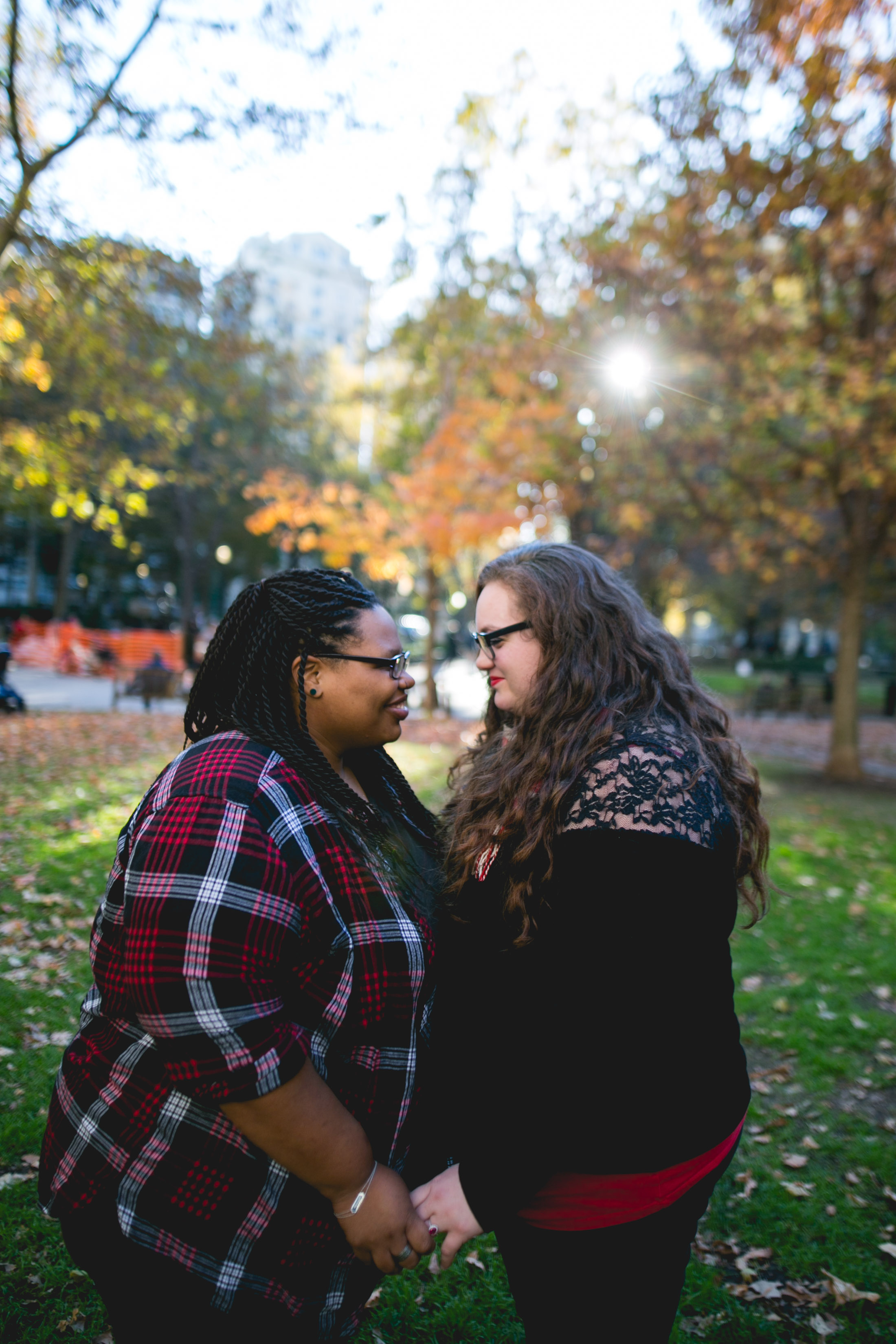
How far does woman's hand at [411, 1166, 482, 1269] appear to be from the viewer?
1.53 meters

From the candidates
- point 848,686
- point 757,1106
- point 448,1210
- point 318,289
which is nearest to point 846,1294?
point 757,1106

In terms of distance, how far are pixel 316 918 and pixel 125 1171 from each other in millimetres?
598

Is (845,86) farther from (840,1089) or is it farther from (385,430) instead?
(385,430)

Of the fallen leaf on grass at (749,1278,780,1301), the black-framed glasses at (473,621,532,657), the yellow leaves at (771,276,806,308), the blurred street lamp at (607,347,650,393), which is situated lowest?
the fallen leaf on grass at (749,1278,780,1301)

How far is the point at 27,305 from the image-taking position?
10.5m

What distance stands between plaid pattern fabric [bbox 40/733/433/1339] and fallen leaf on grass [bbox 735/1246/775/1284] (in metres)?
→ 2.18

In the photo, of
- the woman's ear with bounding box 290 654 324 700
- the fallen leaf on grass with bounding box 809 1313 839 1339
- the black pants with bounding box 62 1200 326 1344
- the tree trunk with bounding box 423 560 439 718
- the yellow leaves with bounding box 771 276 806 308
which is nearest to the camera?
the black pants with bounding box 62 1200 326 1344

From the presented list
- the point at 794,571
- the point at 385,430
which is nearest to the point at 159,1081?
the point at 385,430

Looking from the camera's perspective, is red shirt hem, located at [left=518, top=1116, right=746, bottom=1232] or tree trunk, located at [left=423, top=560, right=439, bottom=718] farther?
tree trunk, located at [left=423, top=560, right=439, bottom=718]

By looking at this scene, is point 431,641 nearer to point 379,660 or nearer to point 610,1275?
point 379,660

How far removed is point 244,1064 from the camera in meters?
1.30

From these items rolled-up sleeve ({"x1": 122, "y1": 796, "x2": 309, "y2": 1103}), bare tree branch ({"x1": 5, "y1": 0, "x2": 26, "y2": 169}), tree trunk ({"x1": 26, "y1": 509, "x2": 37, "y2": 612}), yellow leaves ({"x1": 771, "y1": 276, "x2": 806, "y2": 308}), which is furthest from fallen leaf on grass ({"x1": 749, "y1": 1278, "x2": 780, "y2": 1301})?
tree trunk ({"x1": 26, "y1": 509, "x2": 37, "y2": 612})

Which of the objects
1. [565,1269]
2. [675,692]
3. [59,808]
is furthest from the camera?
[59,808]

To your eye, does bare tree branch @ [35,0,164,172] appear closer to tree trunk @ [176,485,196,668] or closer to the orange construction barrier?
the orange construction barrier
